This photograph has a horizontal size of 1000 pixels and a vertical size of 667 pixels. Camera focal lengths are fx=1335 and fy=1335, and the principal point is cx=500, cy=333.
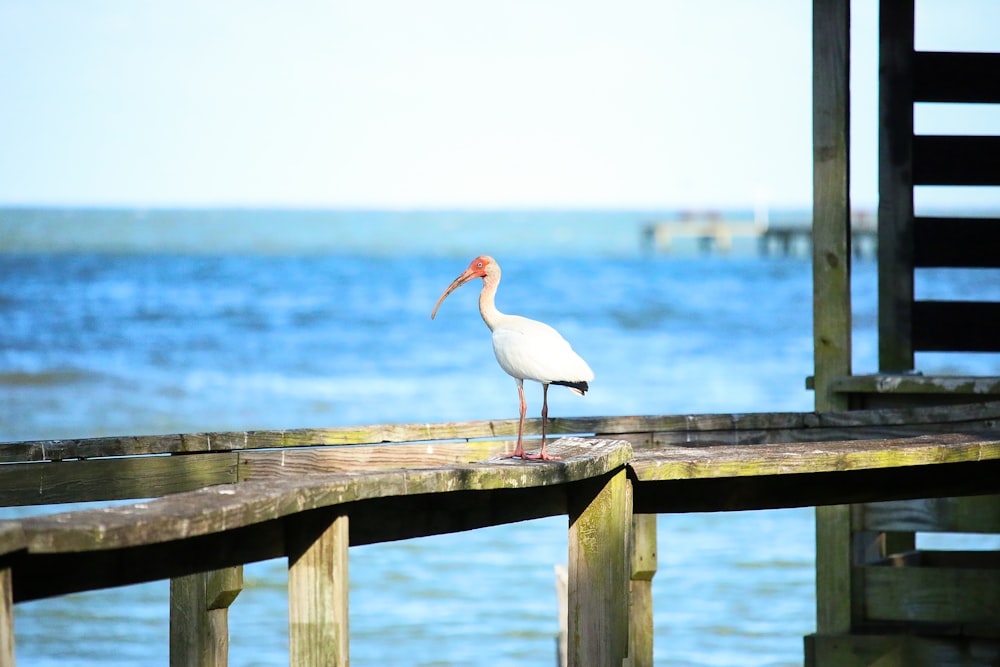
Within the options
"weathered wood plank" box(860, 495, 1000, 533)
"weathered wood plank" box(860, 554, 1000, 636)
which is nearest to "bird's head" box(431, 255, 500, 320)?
"weathered wood plank" box(860, 495, 1000, 533)

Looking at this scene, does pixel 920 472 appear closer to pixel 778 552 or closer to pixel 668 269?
pixel 778 552

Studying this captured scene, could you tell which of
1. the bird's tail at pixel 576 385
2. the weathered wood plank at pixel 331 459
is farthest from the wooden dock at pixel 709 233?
the bird's tail at pixel 576 385

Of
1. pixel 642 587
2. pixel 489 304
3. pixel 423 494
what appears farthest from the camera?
pixel 642 587

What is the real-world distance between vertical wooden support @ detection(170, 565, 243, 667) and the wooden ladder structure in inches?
95.0

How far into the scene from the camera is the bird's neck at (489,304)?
4.17 meters

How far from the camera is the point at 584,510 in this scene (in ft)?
11.5

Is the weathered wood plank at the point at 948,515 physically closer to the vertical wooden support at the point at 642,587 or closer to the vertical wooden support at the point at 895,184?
the vertical wooden support at the point at 895,184

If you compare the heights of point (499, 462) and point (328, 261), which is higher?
point (328, 261)

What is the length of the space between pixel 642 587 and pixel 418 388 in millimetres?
15876

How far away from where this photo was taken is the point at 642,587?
554 cm

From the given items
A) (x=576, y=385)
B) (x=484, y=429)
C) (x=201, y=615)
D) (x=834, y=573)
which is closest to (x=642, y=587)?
(x=834, y=573)

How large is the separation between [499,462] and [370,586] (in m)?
5.90

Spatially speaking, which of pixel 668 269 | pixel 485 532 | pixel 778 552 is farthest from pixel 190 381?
pixel 668 269

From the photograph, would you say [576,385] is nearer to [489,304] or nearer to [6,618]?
[489,304]
